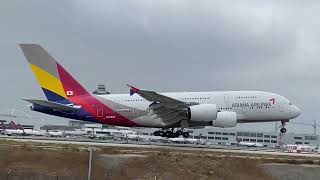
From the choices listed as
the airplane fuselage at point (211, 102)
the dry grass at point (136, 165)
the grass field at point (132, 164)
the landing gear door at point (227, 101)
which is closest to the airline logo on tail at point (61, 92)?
the airplane fuselage at point (211, 102)

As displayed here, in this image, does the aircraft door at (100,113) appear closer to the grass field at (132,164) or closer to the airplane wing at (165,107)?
the airplane wing at (165,107)

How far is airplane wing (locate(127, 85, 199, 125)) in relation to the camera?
167 ft

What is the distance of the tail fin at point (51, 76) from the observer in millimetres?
55625

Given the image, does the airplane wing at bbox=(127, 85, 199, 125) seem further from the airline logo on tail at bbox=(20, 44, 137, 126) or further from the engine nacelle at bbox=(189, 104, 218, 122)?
the airline logo on tail at bbox=(20, 44, 137, 126)

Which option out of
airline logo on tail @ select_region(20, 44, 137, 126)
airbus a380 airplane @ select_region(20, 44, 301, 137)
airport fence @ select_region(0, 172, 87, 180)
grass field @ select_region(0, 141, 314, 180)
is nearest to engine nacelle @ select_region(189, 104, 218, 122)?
airbus a380 airplane @ select_region(20, 44, 301, 137)

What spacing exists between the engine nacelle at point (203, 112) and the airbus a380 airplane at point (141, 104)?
39.6 inches

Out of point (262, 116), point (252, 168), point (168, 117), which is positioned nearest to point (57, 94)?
point (168, 117)

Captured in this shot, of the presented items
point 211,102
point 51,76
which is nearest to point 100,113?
point 51,76

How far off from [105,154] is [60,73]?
781 inches

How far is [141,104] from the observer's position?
54.9m

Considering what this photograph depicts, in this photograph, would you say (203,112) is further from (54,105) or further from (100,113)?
(54,105)

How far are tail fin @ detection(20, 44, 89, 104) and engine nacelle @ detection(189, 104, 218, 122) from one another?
12110 millimetres

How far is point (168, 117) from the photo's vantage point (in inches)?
2092

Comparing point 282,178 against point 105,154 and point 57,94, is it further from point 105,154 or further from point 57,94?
point 57,94
